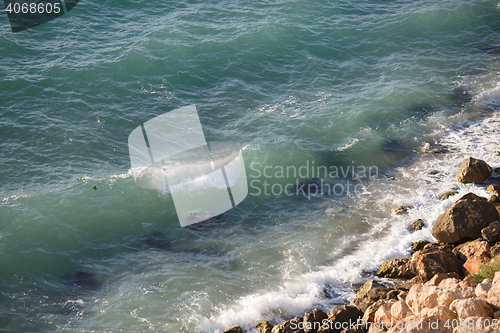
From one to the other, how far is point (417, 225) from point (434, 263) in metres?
2.36

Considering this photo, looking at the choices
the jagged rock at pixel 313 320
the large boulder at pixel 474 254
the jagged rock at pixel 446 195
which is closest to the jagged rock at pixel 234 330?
the jagged rock at pixel 313 320

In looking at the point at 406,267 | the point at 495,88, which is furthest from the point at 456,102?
the point at 406,267

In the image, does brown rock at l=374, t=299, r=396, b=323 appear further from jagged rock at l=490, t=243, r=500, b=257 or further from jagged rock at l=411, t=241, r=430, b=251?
jagged rock at l=411, t=241, r=430, b=251

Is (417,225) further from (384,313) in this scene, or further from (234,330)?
(234,330)

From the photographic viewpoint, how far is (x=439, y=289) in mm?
6691

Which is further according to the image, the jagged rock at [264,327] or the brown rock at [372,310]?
the jagged rock at [264,327]

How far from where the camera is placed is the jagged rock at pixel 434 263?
832cm

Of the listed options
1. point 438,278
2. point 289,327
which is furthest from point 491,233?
point 289,327

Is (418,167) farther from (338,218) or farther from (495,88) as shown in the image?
(495,88)

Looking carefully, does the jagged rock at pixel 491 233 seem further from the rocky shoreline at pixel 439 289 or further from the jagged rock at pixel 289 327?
the jagged rock at pixel 289 327

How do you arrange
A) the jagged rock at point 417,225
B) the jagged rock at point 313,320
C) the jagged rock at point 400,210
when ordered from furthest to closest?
the jagged rock at point 400,210
the jagged rock at point 417,225
the jagged rock at point 313,320

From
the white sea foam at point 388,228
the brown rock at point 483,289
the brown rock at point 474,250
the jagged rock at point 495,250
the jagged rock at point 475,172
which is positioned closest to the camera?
the brown rock at point 483,289

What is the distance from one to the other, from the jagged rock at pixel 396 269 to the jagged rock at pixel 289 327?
274cm

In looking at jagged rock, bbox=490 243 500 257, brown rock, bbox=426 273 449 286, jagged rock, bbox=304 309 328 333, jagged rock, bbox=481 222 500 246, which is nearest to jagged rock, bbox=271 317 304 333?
jagged rock, bbox=304 309 328 333
